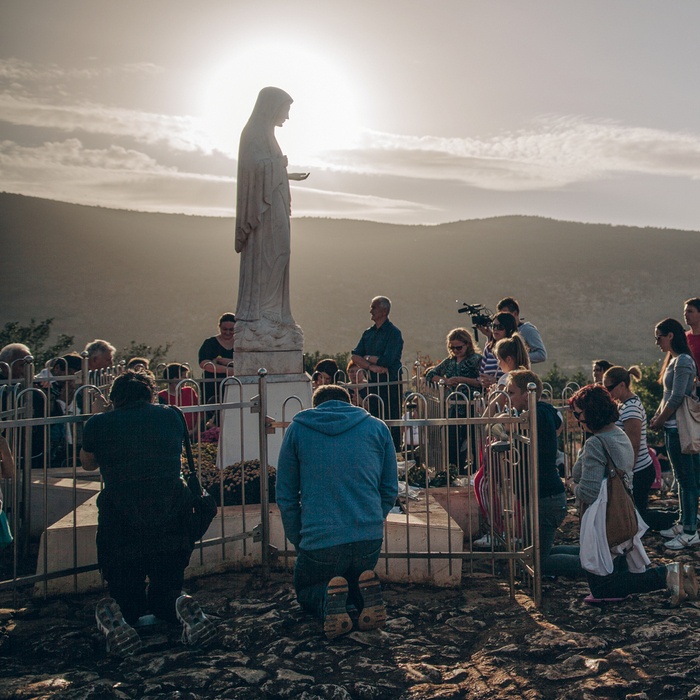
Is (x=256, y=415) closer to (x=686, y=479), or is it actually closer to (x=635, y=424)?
(x=635, y=424)

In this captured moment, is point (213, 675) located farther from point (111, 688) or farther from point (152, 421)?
point (152, 421)

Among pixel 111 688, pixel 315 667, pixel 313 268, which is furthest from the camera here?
pixel 313 268

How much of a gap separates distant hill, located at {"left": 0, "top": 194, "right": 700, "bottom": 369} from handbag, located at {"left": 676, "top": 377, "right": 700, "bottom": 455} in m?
32.1

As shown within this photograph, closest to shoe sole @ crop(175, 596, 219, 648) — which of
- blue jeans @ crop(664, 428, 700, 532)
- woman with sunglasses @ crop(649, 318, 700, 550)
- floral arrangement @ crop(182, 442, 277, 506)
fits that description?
floral arrangement @ crop(182, 442, 277, 506)

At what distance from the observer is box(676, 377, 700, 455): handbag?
5.40 metres

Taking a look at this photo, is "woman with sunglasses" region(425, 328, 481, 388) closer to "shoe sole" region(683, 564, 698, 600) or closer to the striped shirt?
the striped shirt

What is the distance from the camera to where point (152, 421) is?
365 centimetres

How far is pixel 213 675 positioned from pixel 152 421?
1306mm

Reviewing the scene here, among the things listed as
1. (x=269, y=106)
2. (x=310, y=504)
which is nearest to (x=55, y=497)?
(x=310, y=504)

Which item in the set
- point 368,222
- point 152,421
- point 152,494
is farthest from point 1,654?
point 368,222

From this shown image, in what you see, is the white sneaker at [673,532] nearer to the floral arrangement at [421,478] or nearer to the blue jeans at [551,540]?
the blue jeans at [551,540]

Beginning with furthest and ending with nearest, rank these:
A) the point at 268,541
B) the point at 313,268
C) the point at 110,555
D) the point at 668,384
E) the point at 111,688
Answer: the point at 313,268 < the point at 668,384 < the point at 268,541 < the point at 110,555 < the point at 111,688

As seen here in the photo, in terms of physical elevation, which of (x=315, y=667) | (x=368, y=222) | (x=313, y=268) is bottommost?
(x=315, y=667)

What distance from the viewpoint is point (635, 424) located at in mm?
5242
